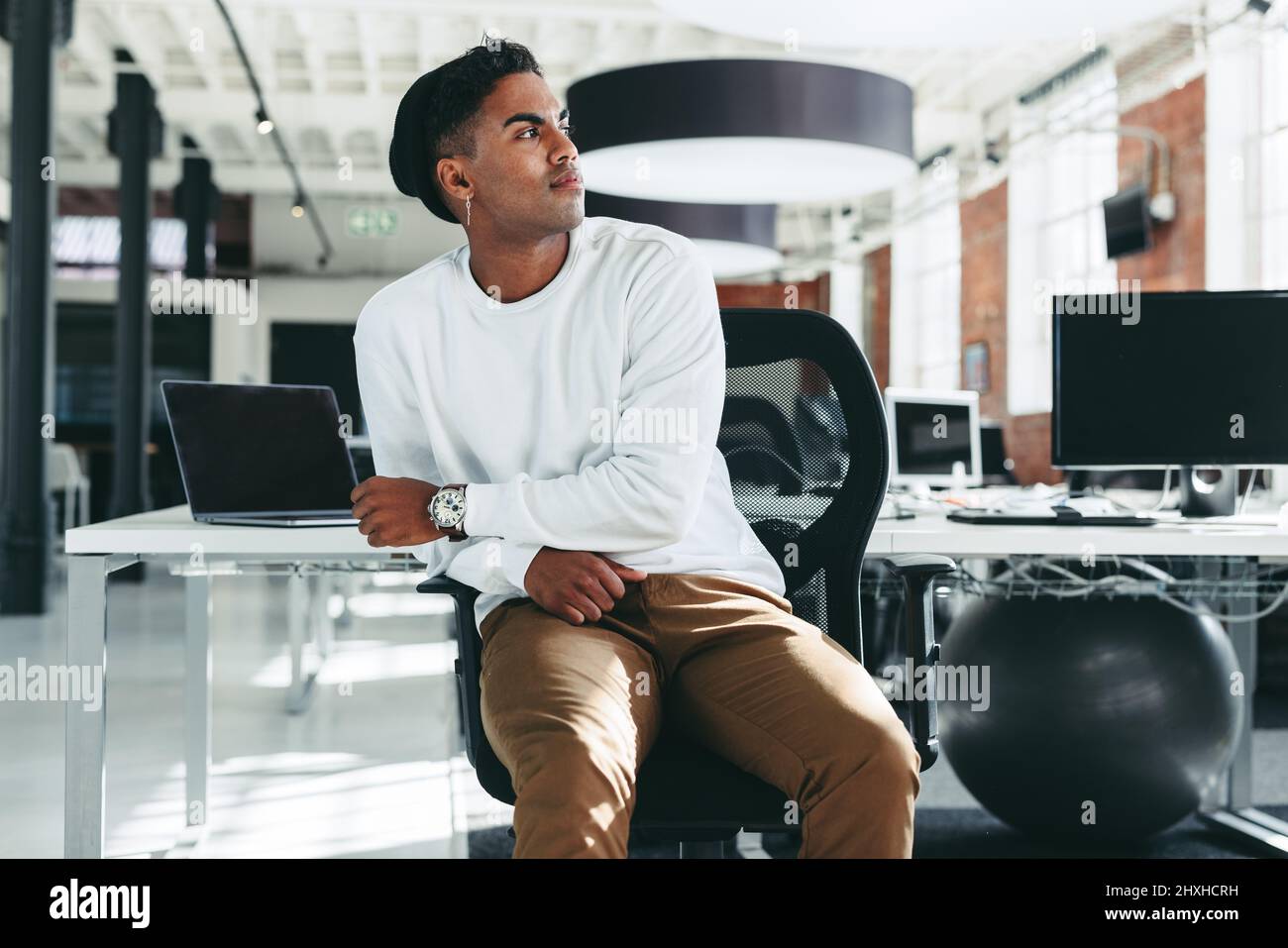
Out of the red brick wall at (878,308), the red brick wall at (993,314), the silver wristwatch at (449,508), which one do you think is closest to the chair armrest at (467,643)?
the silver wristwatch at (449,508)

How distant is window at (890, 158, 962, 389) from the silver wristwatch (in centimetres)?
1075

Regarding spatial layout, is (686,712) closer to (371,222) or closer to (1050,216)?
(371,222)

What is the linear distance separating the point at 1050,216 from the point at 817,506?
9.68 metres

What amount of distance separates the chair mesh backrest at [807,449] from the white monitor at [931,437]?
2.81m

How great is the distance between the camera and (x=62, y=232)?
1502cm

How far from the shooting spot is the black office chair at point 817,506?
177 cm

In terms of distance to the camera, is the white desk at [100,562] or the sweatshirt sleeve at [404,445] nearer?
the sweatshirt sleeve at [404,445]

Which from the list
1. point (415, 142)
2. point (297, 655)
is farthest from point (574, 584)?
point (297, 655)

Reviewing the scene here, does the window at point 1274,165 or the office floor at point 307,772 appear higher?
the window at point 1274,165

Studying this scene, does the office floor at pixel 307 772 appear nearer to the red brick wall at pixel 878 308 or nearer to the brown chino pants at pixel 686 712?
the brown chino pants at pixel 686 712

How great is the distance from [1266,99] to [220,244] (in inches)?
462

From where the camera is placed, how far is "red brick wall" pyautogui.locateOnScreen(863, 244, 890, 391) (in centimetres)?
1460

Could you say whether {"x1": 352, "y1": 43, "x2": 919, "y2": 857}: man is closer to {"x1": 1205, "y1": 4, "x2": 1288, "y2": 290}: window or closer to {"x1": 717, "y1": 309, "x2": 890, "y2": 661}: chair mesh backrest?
{"x1": 717, "y1": 309, "x2": 890, "y2": 661}: chair mesh backrest

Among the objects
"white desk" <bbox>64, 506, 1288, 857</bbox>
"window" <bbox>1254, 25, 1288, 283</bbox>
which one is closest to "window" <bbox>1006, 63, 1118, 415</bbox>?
"window" <bbox>1254, 25, 1288, 283</bbox>
